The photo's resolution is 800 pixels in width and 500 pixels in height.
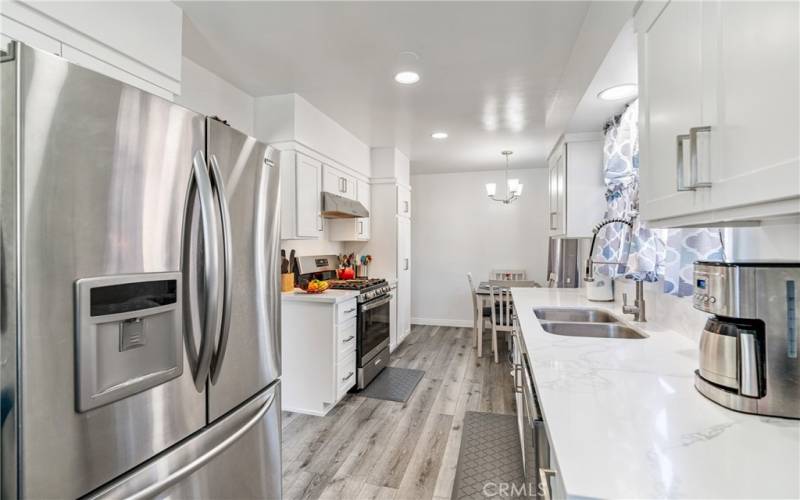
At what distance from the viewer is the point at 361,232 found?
420 centimetres

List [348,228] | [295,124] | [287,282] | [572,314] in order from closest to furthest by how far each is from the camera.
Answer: [572,314], [295,124], [287,282], [348,228]

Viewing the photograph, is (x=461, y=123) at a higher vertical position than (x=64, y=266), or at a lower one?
higher

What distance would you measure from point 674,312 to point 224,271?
1.93 meters

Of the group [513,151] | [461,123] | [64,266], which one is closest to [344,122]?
[461,123]

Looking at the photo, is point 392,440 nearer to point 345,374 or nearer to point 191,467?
point 345,374

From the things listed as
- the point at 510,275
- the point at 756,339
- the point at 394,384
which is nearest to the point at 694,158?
the point at 756,339

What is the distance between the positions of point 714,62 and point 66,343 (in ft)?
5.20

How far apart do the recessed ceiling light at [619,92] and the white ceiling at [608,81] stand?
3cm

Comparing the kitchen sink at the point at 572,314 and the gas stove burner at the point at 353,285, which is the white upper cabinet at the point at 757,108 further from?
the gas stove burner at the point at 353,285

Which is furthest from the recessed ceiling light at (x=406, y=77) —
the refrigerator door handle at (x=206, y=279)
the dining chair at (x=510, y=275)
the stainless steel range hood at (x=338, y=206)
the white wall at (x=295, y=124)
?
the dining chair at (x=510, y=275)

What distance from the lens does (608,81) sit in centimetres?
189

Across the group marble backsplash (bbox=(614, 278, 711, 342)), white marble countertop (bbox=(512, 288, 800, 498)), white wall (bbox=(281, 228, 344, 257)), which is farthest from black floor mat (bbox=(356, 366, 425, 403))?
white marble countertop (bbox=(512, 288, 800, 498))

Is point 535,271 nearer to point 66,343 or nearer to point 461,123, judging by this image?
point 461,123

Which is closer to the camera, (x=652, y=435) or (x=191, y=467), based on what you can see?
(x=652, y=435)
